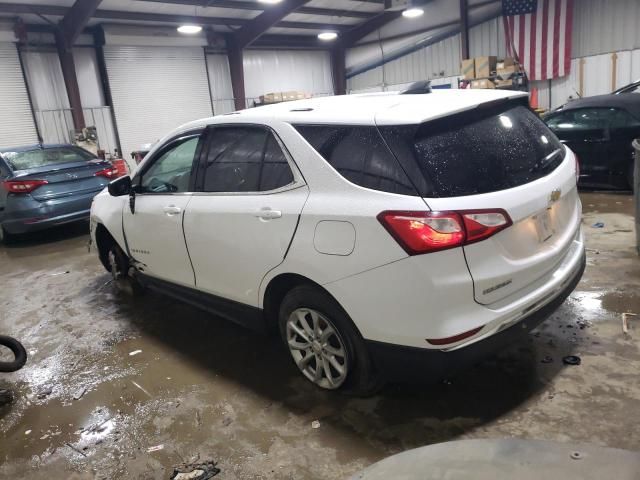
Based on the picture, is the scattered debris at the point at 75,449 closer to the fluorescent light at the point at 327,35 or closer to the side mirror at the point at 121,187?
the side mirror at the point at 121,187

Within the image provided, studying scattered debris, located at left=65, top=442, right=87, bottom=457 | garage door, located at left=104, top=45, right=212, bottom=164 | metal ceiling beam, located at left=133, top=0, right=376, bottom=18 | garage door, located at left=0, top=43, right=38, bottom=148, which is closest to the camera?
scattered debris, located at left=65, top=442, right=87, bottom=457

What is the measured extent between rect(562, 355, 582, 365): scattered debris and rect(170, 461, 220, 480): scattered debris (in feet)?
6.68

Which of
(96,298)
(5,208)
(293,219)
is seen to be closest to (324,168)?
(293,219)

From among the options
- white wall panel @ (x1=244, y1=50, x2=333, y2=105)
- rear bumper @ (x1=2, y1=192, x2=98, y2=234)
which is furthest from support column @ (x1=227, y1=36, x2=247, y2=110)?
rear bumper @ (x1=2, y1=192, x2=98, y2=234)

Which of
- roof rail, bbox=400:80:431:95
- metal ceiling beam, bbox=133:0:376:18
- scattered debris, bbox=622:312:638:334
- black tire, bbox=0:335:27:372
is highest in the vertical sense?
metal ceiling beam, bbox=133:0:376:18

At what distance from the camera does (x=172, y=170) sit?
3.64 meters

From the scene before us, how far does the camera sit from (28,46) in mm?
11445

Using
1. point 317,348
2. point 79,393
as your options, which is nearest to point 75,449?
point 79,393

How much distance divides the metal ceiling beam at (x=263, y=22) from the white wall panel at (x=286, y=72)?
1118 mm

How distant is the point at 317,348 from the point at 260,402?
496 millimetres

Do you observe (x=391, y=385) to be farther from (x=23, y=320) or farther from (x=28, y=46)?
(x=28, y=46)

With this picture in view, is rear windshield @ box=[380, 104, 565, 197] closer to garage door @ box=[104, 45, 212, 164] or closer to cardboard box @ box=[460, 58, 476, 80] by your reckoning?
cardboard box @ box=[460, 58, 476, 80]

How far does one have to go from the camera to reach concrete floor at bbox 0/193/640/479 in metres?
2.38

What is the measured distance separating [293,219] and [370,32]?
51.7 feet
